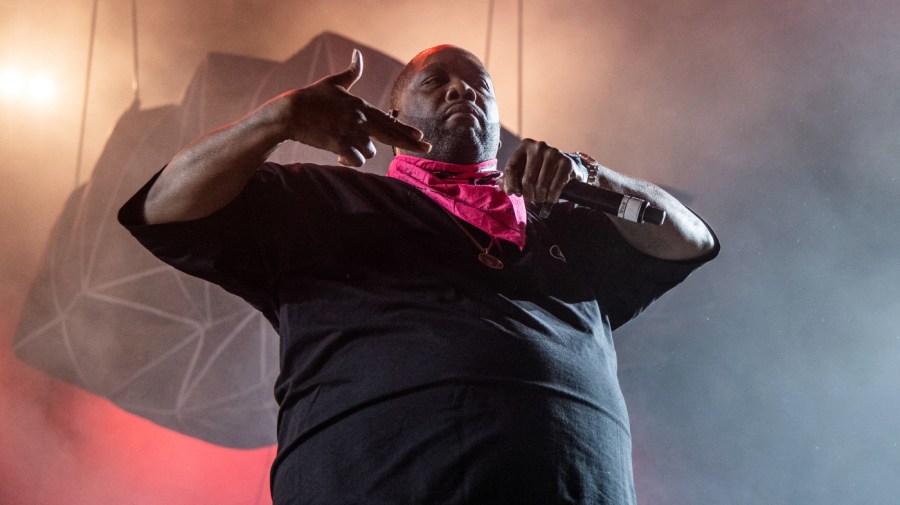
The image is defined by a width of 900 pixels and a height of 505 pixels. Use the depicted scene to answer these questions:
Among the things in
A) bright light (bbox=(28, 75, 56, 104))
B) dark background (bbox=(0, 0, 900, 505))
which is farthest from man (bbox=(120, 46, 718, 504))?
bright light (bbox=(28, 75, 56, 104))

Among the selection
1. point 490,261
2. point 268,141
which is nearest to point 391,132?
point 268,141

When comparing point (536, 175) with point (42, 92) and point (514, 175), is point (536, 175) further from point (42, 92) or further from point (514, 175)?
point (42, 92)

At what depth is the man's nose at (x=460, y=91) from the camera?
150 cm

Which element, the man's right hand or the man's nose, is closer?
the man's right hand

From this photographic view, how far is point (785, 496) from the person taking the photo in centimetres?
215

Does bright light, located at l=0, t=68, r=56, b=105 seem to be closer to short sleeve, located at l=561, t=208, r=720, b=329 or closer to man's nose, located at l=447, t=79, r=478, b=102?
man's nose, located at l=447, t=79, r=478, b=102

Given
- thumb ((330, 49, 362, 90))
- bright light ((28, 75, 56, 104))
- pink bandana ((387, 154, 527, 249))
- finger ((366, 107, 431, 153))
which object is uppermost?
thumb ((330, 49, 362, 90))

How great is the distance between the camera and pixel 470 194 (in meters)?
1.25

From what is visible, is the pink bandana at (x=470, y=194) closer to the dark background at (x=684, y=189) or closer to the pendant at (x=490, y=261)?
the pendant at (x=490, y=261)

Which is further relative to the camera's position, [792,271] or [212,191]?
[792,271]

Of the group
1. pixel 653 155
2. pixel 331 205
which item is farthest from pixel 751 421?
pixel 331 205

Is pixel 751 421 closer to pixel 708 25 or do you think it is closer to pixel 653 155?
pixel 653 155

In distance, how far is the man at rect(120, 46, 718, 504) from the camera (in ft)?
3.07

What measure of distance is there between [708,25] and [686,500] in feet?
4.67
